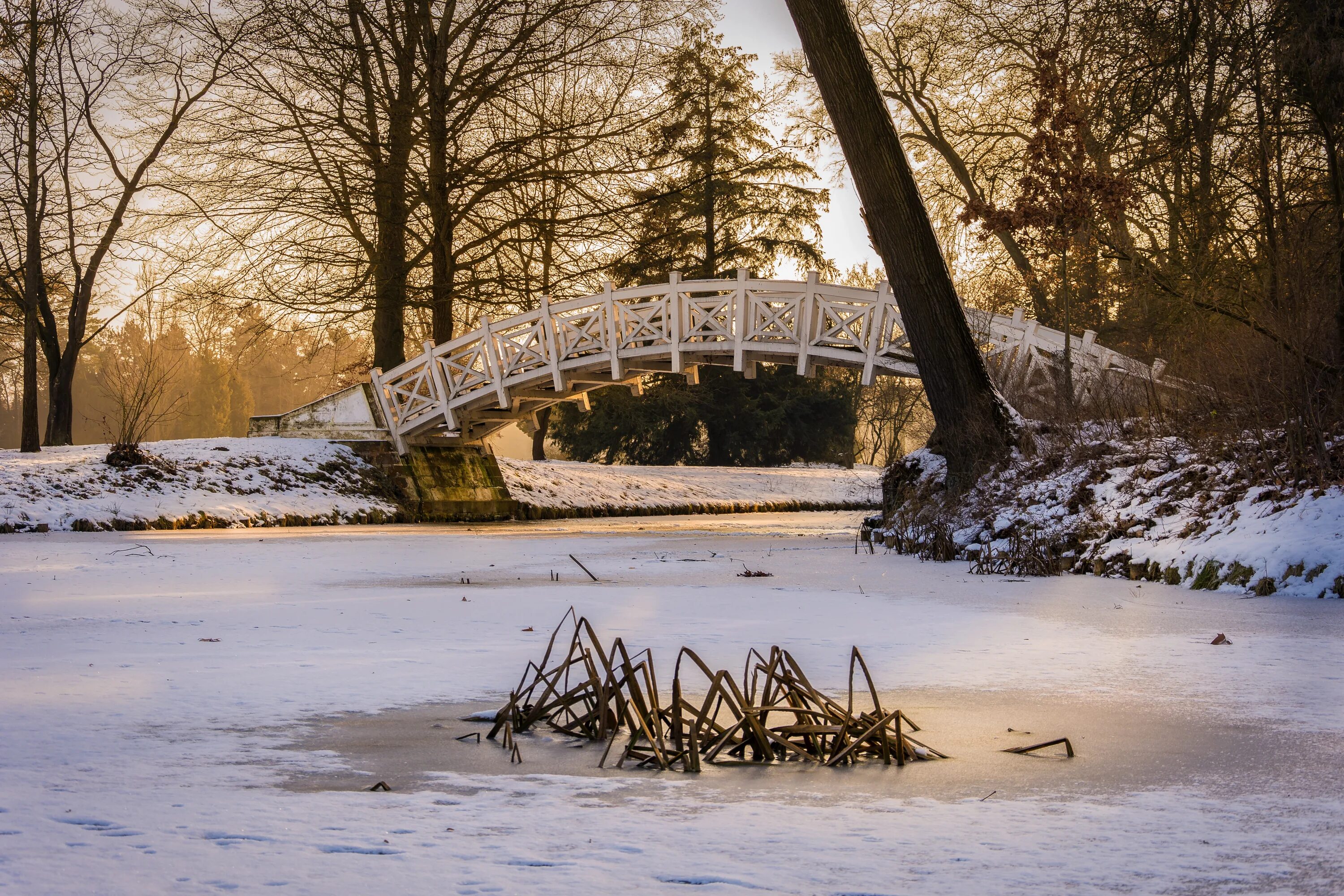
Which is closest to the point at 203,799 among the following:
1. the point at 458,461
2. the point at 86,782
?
the point at 86,782

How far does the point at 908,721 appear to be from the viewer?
3.08 meters

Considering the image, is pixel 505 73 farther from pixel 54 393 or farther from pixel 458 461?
pixel 54 393

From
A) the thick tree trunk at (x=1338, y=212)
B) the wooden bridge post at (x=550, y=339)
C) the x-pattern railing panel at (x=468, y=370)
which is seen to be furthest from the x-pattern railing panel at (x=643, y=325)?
the thick tree trunk at (x=1338, y=212)

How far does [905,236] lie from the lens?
1170 centimetres

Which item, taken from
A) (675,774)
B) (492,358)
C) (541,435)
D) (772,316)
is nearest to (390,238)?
(492,358)

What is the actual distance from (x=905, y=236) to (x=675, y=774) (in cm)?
940

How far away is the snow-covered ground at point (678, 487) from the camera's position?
24984mm

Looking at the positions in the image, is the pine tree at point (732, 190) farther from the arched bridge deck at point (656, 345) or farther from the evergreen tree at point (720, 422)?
the arched bridge deck at point (656, 345)

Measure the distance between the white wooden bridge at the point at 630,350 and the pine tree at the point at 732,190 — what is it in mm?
11157

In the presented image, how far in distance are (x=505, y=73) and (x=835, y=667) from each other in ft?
62.3

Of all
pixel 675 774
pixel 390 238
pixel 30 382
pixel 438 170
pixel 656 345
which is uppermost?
pixel 438 170

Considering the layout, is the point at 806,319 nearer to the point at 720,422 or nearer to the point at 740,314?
the point at 740,314

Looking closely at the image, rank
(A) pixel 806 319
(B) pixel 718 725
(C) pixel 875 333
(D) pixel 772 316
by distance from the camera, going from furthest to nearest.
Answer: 1. (D) pixel 772 316
2. (A) pixel 806 319
3. (C) pixel 875 333
4. (B) pixel 718 725

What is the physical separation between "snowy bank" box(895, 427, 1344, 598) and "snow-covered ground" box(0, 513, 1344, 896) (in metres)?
0.35
